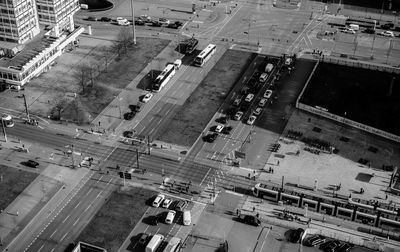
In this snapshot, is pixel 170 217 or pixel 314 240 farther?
pixel 170 217

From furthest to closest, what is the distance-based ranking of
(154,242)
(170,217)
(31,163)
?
(31,163), (170,217), (154,242)

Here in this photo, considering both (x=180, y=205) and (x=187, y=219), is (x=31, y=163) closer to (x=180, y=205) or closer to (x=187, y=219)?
(x=180, y=205)

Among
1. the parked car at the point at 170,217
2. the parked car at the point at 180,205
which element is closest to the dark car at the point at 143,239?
the parked car at the point at 170,217

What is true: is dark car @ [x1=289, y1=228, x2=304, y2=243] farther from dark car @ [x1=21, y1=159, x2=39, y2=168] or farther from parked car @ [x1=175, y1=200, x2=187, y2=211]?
dark car @ [x1=21, y1=159, x2=39, y2=168]

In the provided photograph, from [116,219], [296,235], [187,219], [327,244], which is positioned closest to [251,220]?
[296,235]

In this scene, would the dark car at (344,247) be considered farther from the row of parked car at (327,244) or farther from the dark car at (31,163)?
the dark car at (31,163)

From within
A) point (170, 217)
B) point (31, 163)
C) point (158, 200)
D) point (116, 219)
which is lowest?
point (116, 219)

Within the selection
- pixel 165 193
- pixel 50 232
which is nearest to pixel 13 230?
pixel 50 232

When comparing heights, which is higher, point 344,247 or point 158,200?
point 158,200
